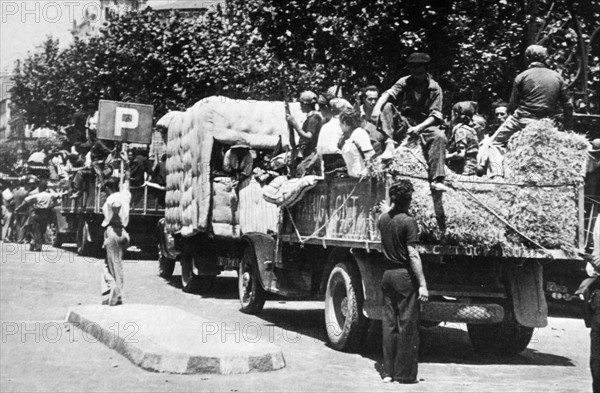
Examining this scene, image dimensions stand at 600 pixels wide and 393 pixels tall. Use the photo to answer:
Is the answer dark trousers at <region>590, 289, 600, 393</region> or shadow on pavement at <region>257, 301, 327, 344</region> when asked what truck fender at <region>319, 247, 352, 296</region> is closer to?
shadow on pavement at <region>257, 301, 327, 344</region>

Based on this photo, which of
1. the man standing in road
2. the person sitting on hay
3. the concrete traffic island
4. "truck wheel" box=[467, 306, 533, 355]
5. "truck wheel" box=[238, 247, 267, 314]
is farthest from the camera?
"truck wheel" box=[238, 247, 267, 314]

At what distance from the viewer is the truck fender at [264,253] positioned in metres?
12.2

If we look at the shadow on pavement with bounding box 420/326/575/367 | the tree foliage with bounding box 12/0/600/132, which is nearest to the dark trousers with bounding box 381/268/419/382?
the shadow on pavement with bounding box 420/326/575/367

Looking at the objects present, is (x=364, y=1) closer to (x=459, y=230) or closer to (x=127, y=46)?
(x=459, y=230)

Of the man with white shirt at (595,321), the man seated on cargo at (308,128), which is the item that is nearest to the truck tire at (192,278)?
the man seated on cargo at (308,128)

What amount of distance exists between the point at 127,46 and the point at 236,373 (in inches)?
1346

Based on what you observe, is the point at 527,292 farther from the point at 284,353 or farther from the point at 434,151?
the point at 284,353

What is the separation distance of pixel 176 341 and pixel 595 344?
394 centimetres

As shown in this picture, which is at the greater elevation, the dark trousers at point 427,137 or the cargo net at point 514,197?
the dark trousers at point 427,137

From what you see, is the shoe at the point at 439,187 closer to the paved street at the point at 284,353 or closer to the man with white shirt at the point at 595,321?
the paved street at the point at 284,353

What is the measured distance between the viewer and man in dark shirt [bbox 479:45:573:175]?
407 inches

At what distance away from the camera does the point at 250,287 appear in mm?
12992

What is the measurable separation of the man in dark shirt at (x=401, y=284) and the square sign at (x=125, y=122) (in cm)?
1202

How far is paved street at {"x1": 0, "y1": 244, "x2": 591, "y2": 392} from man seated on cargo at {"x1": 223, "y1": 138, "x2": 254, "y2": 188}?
2.09m
